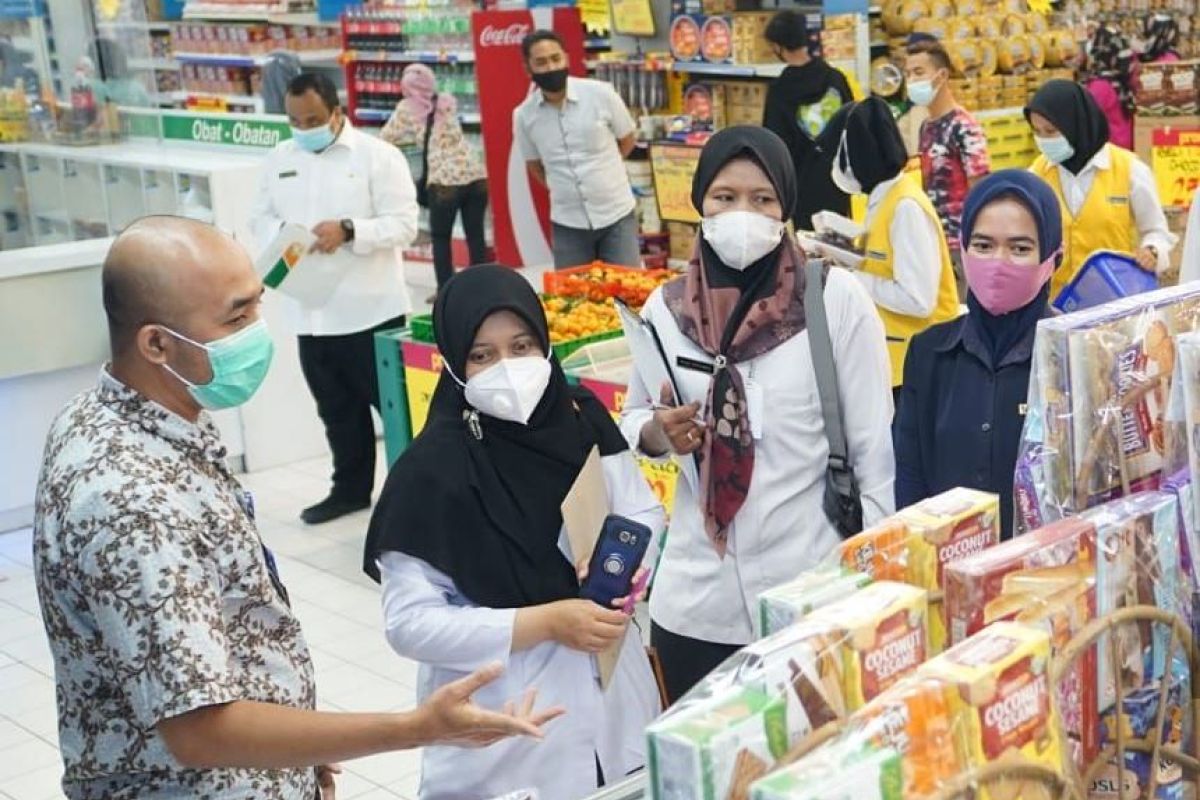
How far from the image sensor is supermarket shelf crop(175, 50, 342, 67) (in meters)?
13.3

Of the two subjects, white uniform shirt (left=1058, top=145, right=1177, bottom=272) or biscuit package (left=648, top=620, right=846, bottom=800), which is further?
white uniform shirt (left=1058, top=145, right=1177, bottom=272)

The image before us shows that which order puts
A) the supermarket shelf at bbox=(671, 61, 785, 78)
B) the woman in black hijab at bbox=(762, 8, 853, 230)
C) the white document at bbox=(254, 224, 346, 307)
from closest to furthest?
1. the white document at bbox=(254, 224, 346, 307)
2. the woman in black hijab at bbox=(762, 8, 853, 230)
3. the supermarket shelf at bbox=(671, 61, 785, 78)

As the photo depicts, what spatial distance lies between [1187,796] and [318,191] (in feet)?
16.6

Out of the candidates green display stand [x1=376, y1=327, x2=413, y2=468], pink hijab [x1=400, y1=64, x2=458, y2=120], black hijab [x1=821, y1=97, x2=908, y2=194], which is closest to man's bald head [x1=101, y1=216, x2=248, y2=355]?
black hijab [x1=821, y1=97, x2=908, y2=194]

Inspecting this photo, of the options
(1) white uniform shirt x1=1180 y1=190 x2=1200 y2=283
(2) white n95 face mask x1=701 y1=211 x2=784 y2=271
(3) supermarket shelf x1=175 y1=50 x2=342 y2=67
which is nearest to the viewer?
(2) white n95 face mask x1=701 y1=211 x2=784 y2=271

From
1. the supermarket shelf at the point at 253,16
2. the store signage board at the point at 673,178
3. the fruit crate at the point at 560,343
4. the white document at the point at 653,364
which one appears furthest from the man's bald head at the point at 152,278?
the supermarket shelf at the point at 253,16

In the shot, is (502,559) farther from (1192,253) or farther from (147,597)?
(1192,253)

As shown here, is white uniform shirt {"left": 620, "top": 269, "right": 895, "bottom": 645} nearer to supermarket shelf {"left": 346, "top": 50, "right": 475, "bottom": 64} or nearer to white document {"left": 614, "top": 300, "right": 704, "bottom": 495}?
white document {"left": 614, "top": 300, "right": 704, "bottom": 495}

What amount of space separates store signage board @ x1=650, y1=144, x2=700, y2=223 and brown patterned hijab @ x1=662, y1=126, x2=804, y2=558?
6.49 meters

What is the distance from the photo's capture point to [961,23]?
8750mm

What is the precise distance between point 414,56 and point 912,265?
812 cm

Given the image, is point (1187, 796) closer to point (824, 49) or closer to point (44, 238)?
point (44, 238)

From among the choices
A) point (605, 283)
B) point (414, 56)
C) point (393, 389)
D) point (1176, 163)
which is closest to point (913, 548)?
point (605, 283)

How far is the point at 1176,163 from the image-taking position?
7711 millimetres
